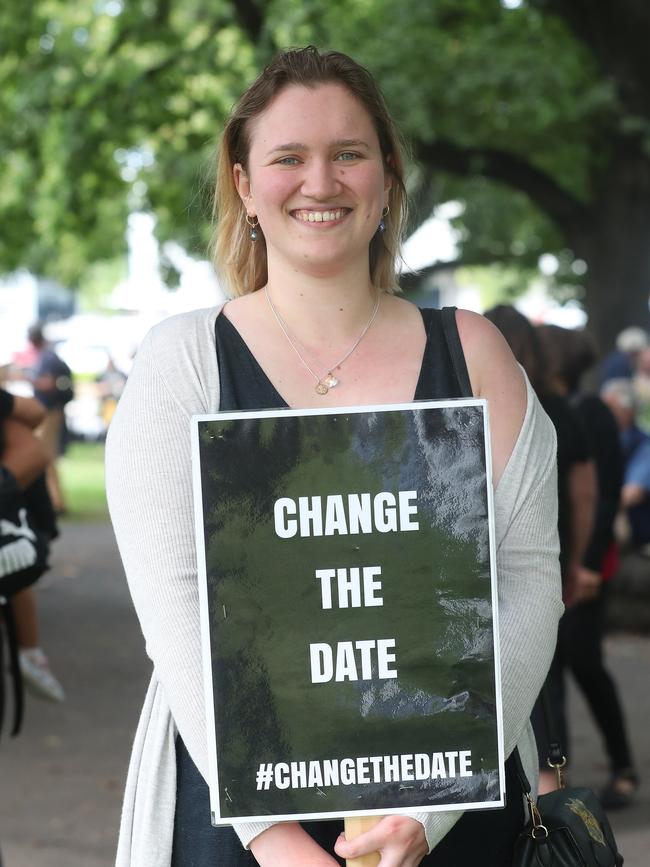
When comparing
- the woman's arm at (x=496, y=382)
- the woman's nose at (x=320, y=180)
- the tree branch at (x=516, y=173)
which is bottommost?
the woman's arm at (x=496, y=382)

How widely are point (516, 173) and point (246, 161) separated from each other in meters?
14.7

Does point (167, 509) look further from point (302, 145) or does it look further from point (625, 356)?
point (625, 356)

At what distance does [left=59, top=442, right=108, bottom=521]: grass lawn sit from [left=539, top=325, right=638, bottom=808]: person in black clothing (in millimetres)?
12235

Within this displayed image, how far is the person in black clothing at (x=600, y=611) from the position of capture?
20.1ft

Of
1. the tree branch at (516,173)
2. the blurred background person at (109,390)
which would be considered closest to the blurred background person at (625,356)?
the tree branch at (516,173)

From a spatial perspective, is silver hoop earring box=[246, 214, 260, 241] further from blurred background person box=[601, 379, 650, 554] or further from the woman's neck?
blurred background person box=[601, 379, 650, 554]

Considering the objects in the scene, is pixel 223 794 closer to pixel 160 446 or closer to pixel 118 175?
pixel 160 446

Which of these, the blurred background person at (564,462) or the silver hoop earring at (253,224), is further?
the blurred background person at (564,462)

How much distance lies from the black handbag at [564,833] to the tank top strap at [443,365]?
57cm

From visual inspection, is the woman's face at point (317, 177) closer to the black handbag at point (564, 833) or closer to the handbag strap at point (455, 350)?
the handbag strap at point (455, 350)

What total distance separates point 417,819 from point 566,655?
4.25 metres

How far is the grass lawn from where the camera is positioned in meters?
18.7

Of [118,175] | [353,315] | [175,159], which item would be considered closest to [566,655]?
[353,315]

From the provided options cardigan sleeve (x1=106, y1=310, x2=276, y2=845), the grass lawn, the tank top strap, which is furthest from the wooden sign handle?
the grass lawn
